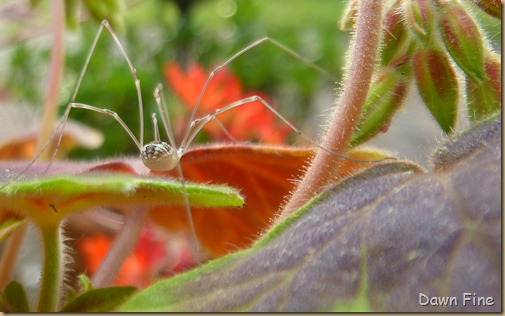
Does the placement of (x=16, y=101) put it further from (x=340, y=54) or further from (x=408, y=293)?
(x=408, y=293)

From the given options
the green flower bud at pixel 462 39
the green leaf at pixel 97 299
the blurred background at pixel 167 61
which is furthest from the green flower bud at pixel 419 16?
the blurred background at pixel 167 61

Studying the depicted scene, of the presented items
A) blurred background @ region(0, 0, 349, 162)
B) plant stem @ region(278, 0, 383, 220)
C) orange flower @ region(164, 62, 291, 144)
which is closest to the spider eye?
plant stem @ region(278, 0, 383, 220)

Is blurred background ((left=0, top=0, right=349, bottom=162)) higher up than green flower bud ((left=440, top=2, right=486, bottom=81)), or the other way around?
green flower bud ((left=440, top=2, right=486, bottom=81))

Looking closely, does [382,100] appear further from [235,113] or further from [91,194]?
[235,113]

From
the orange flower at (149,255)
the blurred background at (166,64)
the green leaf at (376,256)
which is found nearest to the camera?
the green leaf at (376,256)

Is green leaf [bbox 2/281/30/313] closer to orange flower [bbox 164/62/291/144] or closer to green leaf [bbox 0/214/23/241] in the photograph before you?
green leaf [bbox 0/214/23/241]

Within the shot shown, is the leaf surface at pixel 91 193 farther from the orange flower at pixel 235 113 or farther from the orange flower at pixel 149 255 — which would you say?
the orange flower at pixel 235 113

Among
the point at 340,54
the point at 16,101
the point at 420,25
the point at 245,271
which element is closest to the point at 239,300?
the point at 245,271
